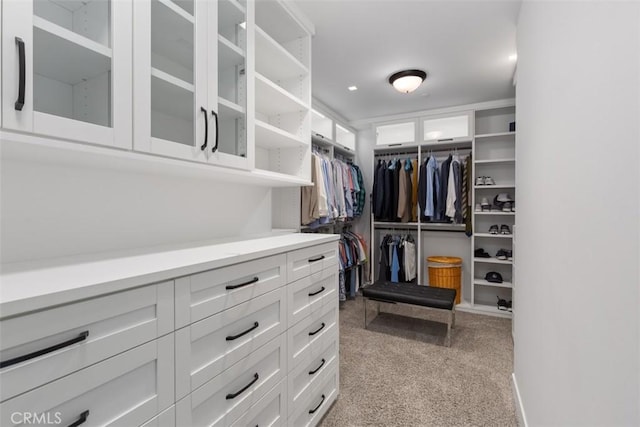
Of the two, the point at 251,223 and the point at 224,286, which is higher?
the point at 251,223

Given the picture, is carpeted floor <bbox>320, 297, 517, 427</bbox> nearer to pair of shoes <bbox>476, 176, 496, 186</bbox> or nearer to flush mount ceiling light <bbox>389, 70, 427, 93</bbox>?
pair of shoes <bbox>476, 176, 496, 186</bbox>

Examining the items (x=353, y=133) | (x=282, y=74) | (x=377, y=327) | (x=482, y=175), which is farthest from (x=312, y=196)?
(x=482, y=175)

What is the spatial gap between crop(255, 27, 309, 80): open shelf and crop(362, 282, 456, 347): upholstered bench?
2.07 metres

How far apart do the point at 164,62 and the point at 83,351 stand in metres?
0.95

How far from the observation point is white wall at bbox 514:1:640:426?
1.88 feet

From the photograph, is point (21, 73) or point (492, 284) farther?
point (492, 284)

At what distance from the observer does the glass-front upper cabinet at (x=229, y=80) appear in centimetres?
120

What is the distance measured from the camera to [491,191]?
3566mm

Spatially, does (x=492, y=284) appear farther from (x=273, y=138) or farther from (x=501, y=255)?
(x=273, y=138)

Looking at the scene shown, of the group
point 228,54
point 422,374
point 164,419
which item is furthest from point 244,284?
point 422,374

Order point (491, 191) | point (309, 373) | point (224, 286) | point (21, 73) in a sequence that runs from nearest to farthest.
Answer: point (21, 73)
point (224, 286)
point (309, 373)
point (491, 191)

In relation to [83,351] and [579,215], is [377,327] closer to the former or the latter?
[579,215]

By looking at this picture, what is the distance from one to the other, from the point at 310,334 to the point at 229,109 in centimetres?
119

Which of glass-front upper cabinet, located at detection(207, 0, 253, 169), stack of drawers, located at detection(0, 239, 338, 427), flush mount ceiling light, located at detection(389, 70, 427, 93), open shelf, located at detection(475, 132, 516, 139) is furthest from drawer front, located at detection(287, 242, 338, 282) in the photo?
open shelf, located at detection(475, 132, 516, 139)
